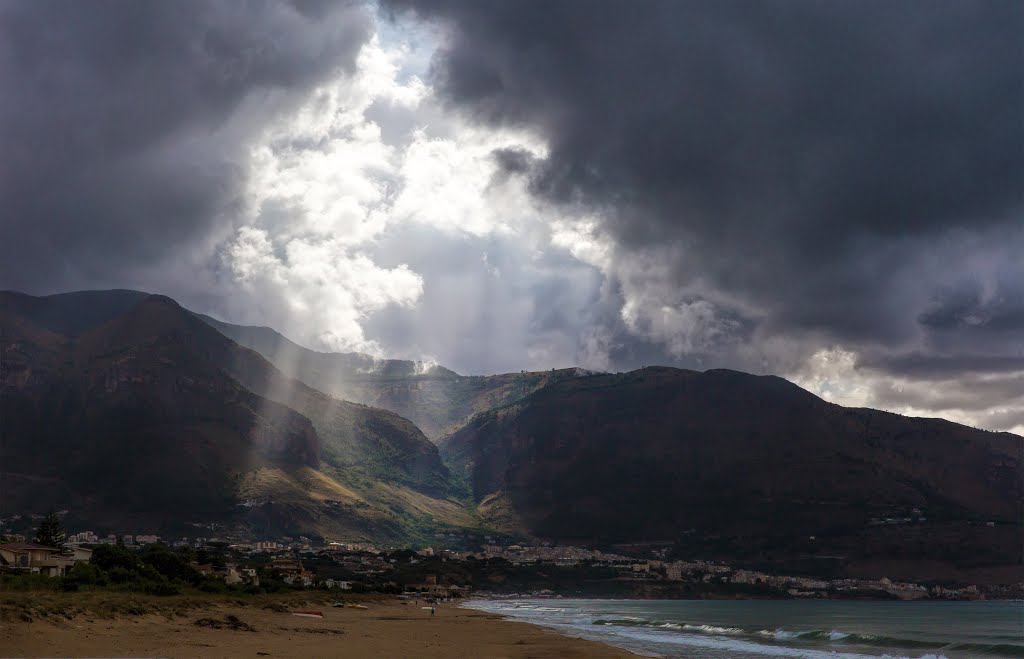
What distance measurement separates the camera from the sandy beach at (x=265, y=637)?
130ft

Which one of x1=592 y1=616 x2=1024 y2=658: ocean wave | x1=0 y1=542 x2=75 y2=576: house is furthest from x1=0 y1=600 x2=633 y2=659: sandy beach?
x1=592 y1=616 x2=1024 y2=658: ocean wave

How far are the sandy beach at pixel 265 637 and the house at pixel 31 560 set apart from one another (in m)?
19.7

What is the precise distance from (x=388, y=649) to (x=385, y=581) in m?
152

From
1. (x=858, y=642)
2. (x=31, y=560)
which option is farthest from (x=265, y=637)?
(x=858, y=642)

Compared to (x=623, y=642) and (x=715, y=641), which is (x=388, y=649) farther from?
(x=715, y=641)

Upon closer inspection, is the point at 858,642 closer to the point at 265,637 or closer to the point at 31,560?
the point at 265,637

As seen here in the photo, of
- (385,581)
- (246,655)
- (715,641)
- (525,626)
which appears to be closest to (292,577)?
(385,581)

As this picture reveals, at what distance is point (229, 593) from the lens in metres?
99.9

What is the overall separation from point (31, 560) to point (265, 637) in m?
46.4

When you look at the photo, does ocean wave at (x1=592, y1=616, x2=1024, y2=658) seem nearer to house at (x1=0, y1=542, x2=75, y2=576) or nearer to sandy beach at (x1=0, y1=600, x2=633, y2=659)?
sandy beach at (x1=0, y1=600, x2=633, y2=659)

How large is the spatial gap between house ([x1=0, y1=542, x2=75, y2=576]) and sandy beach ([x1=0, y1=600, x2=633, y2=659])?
64.6 ft

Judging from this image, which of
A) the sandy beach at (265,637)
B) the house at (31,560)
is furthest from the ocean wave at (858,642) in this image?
the house at (31,560)

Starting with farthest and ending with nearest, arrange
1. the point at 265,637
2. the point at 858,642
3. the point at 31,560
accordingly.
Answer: the point at 31,560, the point at 858,642, the point at 265,637

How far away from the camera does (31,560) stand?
288 feet
